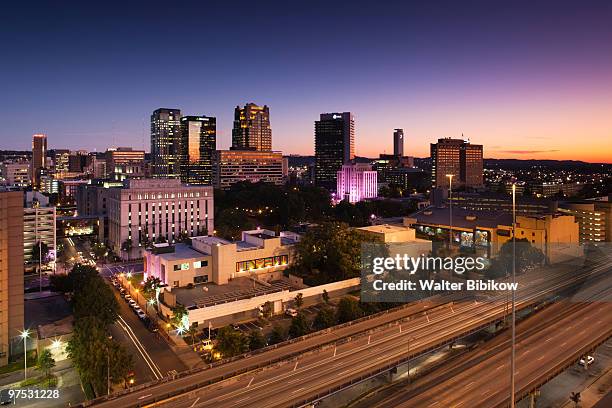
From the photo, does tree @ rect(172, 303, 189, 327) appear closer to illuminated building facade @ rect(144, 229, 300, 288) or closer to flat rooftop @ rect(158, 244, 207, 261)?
illuminated building facade @ rect(144, 229, 300, 288)

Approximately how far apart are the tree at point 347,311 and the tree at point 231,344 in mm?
10552

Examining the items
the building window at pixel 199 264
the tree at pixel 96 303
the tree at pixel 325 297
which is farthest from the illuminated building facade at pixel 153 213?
the tree at pixel 325 297

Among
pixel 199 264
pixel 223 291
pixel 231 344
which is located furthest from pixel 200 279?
pixel 231 344

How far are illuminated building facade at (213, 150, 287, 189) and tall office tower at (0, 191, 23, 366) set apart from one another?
139537mm

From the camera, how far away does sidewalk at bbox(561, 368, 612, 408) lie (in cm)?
3188

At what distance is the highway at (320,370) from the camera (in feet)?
86.6

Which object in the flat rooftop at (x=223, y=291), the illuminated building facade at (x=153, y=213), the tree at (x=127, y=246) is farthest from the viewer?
the illuminated building facade at (x=153, y=213)

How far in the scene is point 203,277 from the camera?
51438 mm

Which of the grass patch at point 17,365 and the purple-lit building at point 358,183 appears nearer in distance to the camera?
the grass patch at point 17,365

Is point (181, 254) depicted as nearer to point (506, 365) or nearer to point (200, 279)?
point (200, 279)

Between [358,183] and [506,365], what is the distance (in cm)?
13633

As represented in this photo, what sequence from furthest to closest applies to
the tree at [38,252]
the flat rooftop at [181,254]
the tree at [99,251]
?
1. the tree at [99,251]
2. the tree at [38,252]
3. the flat rooftop at [181,254]

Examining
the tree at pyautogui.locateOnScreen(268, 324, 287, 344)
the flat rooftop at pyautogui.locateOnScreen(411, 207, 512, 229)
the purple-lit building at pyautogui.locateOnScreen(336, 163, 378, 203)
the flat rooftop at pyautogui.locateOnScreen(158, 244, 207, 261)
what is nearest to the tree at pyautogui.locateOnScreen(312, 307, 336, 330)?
the tree at pyautogui.locateOnScreen(268, 324, 287, 344)

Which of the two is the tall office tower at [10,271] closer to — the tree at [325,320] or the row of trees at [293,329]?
the row of trees at [293,329]
